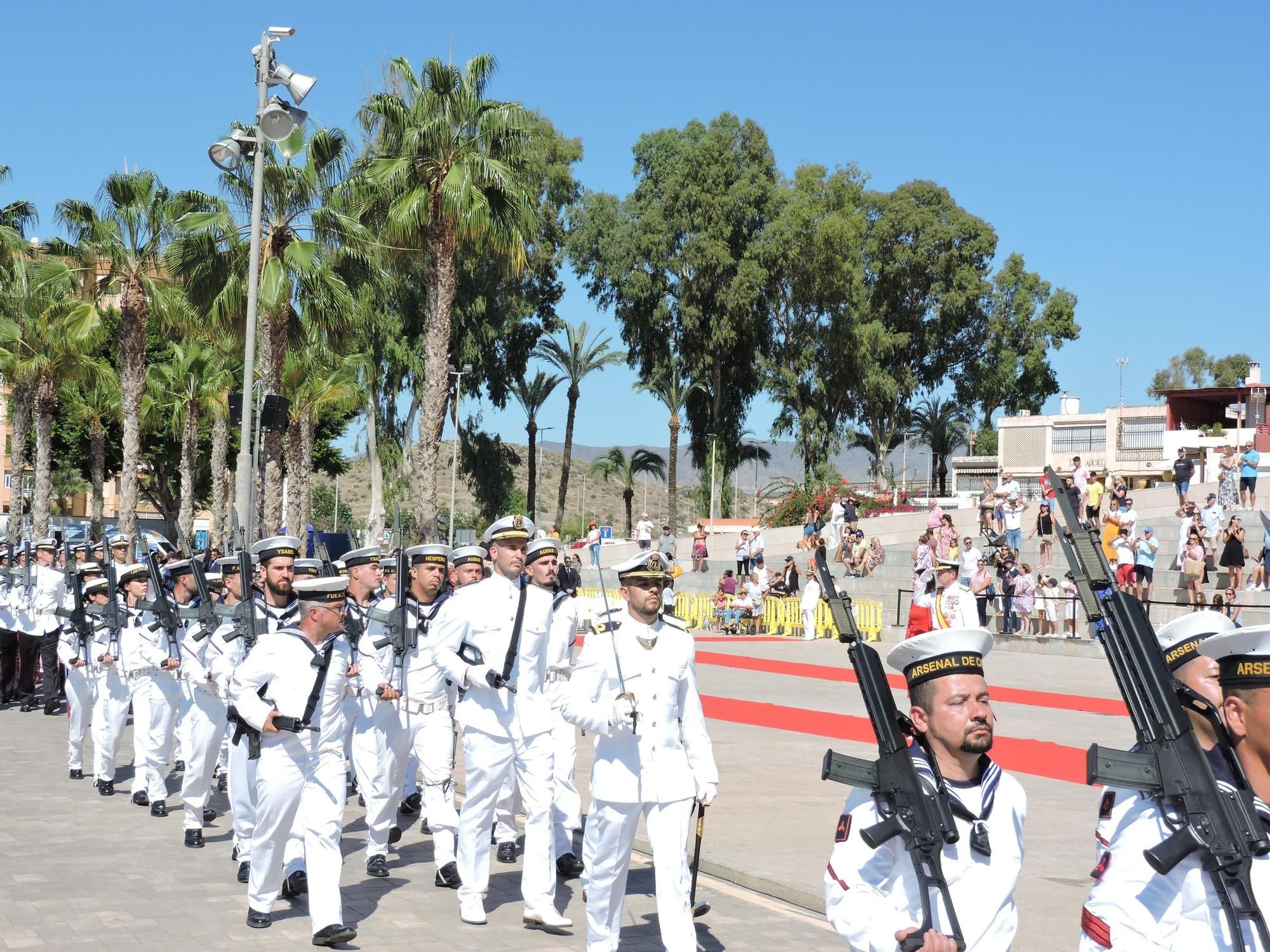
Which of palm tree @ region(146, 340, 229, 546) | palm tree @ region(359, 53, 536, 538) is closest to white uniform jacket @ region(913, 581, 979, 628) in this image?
palm tree @ region(359, 53, 536, 538)

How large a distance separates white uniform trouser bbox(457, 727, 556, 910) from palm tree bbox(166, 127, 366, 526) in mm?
16923

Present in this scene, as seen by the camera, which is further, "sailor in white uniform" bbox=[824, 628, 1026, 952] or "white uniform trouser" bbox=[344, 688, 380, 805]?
"white uniform trouser" bbox=[344, 688, 380, 805]

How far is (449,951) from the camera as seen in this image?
7.17 meters

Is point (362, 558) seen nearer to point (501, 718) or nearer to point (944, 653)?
point (501, 718)

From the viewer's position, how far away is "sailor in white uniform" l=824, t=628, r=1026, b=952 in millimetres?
3807

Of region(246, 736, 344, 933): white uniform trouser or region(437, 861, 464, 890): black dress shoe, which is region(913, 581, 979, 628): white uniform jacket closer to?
region(437, 861, 464, 890): black dress shoe

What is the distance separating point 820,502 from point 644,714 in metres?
35.1

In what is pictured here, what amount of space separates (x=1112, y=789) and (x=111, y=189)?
31724mm

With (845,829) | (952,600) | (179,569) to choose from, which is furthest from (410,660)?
(952,600)

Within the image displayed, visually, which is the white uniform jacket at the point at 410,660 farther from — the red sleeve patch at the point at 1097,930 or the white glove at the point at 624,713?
the red sleeve patch at the point at 1097,930

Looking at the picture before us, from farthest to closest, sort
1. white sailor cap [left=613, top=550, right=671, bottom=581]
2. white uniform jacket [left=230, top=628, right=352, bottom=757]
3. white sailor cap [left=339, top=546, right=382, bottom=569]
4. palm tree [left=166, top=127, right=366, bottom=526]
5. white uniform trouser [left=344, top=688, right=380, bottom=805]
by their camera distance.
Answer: palm tree [left=166, top=127, right=366, bottom=526]
white sailor cap [left=339, top=546, right=382, bottom=569]
white uniform trouser [left=344, top=688, right=380, bottom=805]
white uniform jacket [left=230, top=628, right=352, bottom=757]
white sailor cap [left=613, top=550, right=671, bottom=581]

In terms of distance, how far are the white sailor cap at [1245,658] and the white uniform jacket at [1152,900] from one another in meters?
0.30

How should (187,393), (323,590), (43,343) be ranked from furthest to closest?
(187,393) → (43,343) → (323,590)

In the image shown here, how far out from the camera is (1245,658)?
11.5 feet
